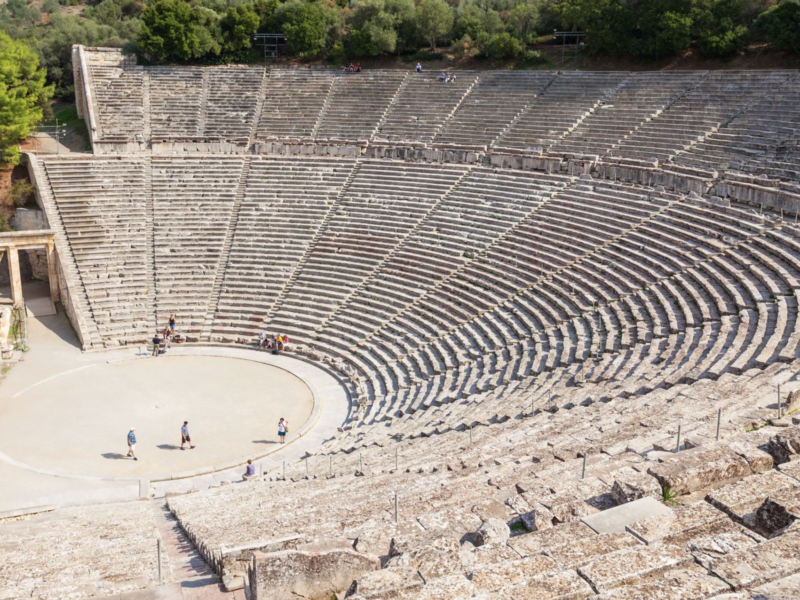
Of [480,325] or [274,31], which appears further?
[274,31]

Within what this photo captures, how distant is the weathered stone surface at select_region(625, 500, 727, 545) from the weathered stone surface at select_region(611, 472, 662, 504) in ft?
1.84

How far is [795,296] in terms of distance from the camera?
1609 cm

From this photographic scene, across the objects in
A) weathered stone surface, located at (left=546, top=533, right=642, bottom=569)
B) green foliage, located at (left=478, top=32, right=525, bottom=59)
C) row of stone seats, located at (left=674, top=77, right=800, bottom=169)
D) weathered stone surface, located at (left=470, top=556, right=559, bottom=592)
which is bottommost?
weathered stone surface, located at (left=546, top=533, right=642, bottom=569)

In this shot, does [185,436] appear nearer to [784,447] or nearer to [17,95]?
[784,447]

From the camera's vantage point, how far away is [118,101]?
115 feet

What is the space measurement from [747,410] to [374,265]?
16.5 meters

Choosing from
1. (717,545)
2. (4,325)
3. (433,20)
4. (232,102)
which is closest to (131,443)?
(4,325)

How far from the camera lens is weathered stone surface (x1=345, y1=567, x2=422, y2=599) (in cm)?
524

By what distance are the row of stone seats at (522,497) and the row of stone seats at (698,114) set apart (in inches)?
613

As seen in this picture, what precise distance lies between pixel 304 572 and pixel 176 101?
32.4 meters

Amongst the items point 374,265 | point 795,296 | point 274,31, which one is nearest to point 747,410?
point 795,296

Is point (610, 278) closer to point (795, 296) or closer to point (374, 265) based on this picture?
point (795, 296)

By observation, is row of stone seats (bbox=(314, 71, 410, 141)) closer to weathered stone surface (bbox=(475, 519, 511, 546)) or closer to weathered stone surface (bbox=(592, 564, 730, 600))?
weathered stone surface (bbox=(475, 519, 511, 546))

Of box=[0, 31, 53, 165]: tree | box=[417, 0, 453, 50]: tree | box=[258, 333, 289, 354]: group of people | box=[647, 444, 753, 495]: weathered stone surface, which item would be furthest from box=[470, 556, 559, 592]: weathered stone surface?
box=[417, 0, 453, 50]: tree
